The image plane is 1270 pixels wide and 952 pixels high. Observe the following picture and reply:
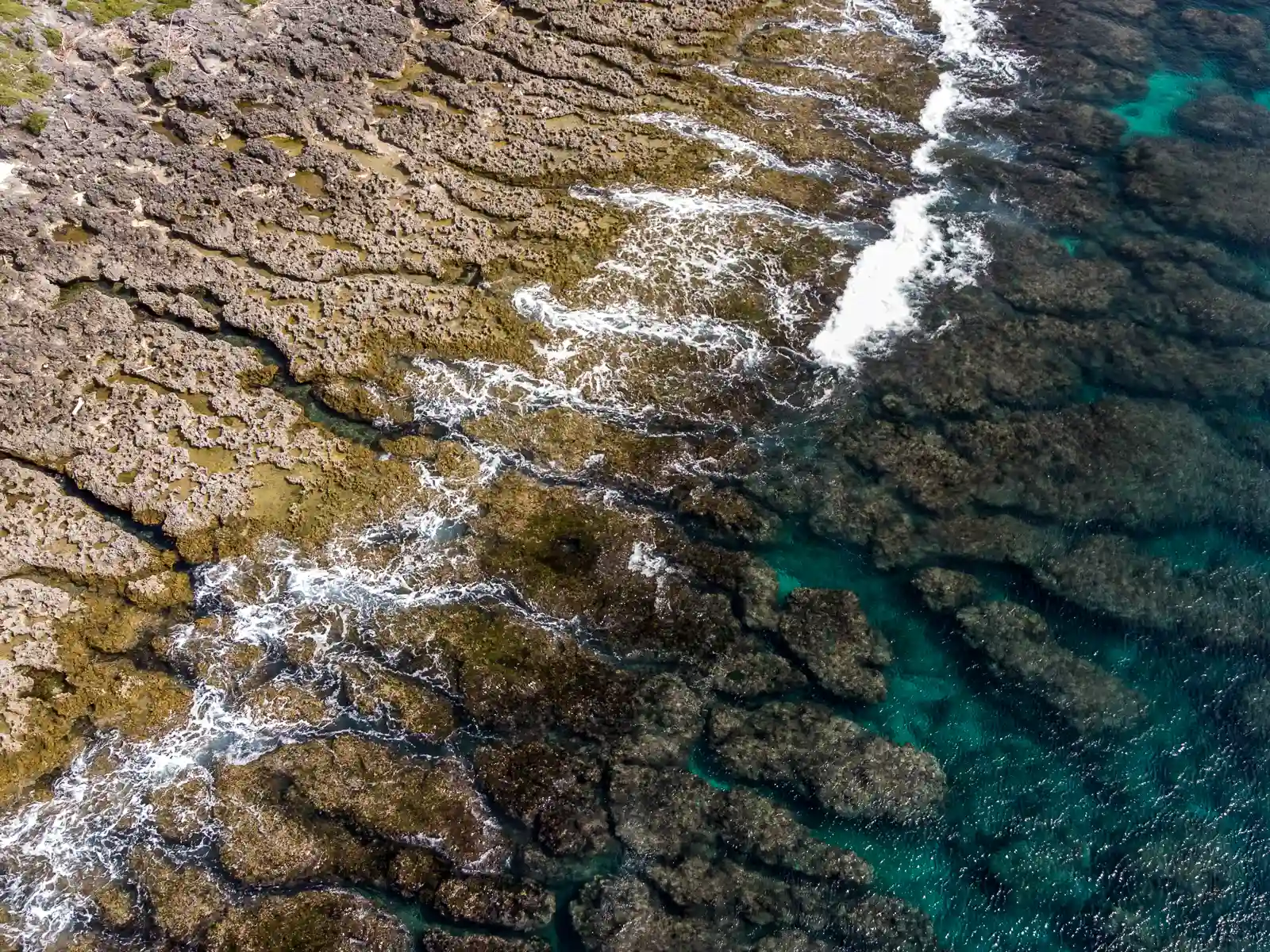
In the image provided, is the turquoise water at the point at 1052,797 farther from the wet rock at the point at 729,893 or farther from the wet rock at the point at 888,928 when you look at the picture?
the wet rock at the point at 729,893

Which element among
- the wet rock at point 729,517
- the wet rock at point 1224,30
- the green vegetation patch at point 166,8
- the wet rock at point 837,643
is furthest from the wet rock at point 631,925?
the wet rock at point 1224,30

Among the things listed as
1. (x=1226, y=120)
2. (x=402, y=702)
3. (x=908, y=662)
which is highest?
(x=1226, y=120)

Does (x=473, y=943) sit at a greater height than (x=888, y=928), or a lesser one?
lesser

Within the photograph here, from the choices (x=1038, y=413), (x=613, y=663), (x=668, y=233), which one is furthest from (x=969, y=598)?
(x=668, y=233)

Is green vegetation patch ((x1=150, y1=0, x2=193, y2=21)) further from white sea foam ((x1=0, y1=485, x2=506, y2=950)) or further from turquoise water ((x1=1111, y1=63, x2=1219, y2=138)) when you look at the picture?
turquoise water ((x1=1111, y1=63, x2=1219, y2=138))

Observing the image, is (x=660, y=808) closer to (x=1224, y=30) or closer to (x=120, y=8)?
(x=120, y=8)

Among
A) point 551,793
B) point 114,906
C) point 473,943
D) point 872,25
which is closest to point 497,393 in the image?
point 551,793

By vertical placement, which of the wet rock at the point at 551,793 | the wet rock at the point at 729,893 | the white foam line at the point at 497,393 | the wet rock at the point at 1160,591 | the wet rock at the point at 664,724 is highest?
the white foam line at the point at 497,393

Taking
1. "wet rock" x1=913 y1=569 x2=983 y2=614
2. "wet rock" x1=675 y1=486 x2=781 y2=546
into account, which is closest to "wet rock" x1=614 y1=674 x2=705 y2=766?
"wet rock" x1=675 y1=486 x2=781 y2=546
